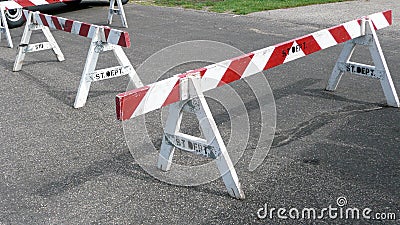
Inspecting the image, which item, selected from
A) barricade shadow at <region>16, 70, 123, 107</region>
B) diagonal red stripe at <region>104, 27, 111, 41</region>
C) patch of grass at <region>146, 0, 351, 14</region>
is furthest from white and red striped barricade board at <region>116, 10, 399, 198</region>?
patch of grass at <region>146, 0, 351, 14</region>

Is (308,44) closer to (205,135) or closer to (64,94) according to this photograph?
(205,135)

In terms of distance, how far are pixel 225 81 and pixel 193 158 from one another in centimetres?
93

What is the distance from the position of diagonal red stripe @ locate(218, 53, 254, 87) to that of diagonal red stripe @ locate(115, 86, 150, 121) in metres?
0.93

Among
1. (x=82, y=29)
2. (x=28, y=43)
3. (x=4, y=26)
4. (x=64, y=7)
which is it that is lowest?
(x=64, y=7)

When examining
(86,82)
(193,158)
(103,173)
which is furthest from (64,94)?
(193,158)

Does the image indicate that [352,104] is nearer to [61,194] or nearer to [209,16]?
[61,194]

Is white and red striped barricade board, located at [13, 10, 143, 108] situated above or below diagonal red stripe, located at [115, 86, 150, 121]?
below

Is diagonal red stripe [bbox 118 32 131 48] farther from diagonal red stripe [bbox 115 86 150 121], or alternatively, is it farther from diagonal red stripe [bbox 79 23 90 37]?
diagonal red stripe [bbox 115 86 150 121]

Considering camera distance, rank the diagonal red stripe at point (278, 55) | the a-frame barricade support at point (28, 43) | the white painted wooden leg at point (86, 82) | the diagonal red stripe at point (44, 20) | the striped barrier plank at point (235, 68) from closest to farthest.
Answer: the striped barrier plank at point (235, 68) → the diagonal red stripe at point (278, 55) → the white painted wooden leg at point (86, 82) → the diagonal red stripe at point (44, 20) → the a-frame barricade support at point (28, 43)

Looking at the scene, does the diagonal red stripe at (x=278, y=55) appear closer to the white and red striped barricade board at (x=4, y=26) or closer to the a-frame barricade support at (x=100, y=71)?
the a-frame barricade support at (x=100, y=71)

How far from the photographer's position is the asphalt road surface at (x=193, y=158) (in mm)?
4336

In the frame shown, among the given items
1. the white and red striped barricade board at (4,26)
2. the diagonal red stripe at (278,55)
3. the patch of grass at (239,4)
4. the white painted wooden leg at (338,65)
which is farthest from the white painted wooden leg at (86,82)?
the patch of grass at (239,4)

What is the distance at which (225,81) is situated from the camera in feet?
15.6

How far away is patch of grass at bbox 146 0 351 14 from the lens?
48.4 feet
